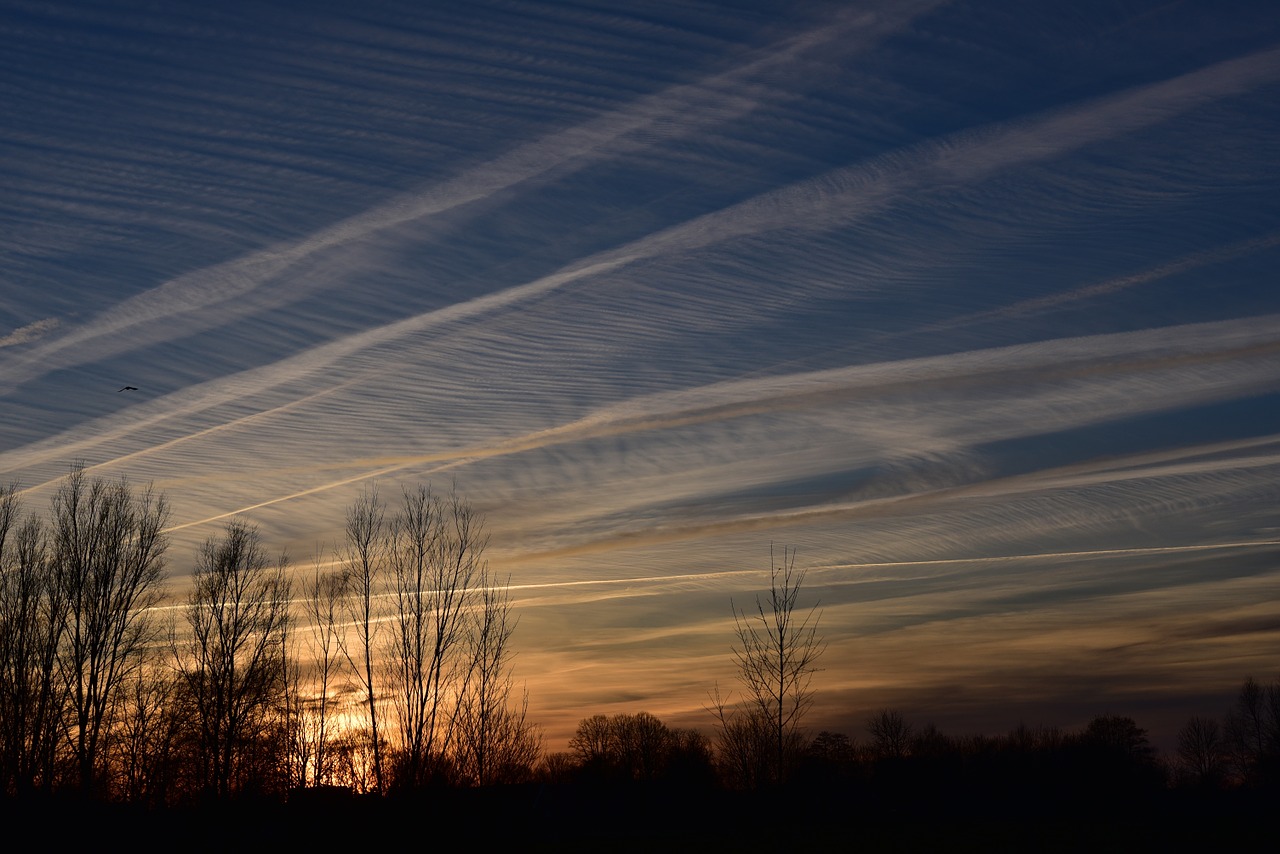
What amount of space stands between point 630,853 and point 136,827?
61.5 ft

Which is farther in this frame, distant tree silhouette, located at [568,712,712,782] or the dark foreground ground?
distant tree silhouette, located at [568,712,712,782]

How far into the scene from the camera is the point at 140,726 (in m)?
43.8

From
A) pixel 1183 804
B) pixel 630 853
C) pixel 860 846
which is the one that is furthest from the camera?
pixel 1183 804

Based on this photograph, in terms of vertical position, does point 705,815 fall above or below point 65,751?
below

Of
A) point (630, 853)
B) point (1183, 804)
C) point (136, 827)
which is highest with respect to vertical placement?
point (136, 827)

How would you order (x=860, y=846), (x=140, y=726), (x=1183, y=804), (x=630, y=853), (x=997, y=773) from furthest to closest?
(x=997, y=773)
(x=1183, y=804)
(x=140, y=726)
(x=630, y=853)
(x=860, y=846)

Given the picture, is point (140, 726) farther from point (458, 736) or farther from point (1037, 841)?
point (1037, 841)

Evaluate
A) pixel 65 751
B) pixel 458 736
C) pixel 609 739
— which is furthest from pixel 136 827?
pixel 609 739

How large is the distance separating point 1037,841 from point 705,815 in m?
32.6

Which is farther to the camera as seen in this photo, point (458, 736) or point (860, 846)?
point (860, 846)

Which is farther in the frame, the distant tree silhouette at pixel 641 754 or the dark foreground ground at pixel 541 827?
the distant tree silhouette at pixel 641 754

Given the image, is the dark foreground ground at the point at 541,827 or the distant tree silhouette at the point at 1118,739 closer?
the dark foreground ground at the point at 541,827

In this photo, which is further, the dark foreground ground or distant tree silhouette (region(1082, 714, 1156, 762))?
distant tree silhouette (region(1082, 714, 1156, 762))

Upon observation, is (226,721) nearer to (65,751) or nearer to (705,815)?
(65,751)
